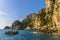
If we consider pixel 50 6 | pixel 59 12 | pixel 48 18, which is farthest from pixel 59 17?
pixel 50 6

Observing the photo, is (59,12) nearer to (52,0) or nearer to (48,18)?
(48,18)

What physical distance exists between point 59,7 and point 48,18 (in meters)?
64.9

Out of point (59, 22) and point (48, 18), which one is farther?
point (48, 18)

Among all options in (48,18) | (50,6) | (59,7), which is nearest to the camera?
(59,7)

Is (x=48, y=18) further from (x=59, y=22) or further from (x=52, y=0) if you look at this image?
(x=59, y=22)

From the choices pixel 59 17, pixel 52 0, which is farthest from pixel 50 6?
pixel 59 17

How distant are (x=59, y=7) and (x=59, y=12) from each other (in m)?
3.83

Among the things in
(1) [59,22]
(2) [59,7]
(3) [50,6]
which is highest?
(3) [50,6]

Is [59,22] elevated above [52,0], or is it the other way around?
[52,0]

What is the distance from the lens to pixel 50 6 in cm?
19712

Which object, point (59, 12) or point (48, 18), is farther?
point (48, 18)

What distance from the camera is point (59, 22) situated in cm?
11712

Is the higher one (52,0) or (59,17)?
(52,0)

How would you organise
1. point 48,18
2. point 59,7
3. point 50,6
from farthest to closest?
point 50,6 < point 48,18 < point 59,7
